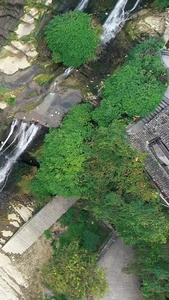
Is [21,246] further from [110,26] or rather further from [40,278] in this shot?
[110,26]

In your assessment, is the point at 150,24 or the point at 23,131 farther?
the point at 23,131

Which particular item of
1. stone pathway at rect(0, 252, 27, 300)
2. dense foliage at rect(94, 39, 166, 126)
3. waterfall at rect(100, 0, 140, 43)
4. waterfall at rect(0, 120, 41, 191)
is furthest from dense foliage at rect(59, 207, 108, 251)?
waterfall at rect(100, 0, 140, 43)

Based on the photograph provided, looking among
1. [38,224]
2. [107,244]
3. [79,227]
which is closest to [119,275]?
[107,244]

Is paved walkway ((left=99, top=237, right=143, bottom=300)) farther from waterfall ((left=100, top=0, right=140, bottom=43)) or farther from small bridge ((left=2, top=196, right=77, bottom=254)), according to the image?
waterfall ((left=100, top=0, right=140, bottom=43))

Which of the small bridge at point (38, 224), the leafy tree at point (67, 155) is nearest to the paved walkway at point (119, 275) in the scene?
the small bridge at point (38, 224)

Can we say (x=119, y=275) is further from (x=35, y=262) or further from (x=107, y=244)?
(x=35, y=262)

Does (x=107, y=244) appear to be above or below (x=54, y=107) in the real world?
below
